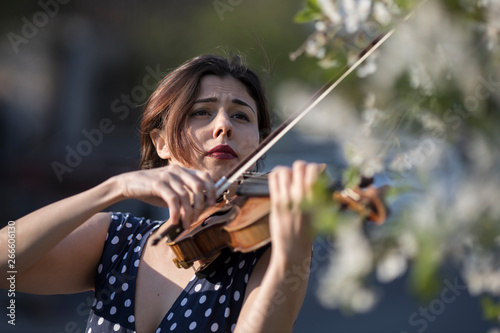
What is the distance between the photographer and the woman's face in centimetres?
128

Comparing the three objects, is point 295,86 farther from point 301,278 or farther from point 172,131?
point 172,131

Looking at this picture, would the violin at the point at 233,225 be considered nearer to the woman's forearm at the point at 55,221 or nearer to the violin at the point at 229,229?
the violin at the point at 229,229

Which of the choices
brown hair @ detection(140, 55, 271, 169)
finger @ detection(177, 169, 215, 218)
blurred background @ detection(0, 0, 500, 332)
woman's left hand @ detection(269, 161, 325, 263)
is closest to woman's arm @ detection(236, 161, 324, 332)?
woman's left hand @ detection(269, 161, 325, 263)

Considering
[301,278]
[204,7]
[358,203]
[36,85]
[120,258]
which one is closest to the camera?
[358,203]

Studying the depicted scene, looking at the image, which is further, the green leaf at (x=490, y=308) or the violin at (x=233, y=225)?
the violin at (x=233, y=225)

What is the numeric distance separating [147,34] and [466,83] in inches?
144

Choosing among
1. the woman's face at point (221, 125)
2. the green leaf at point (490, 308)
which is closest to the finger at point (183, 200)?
the woman's face at point (221, 125)

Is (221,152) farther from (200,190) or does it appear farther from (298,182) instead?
(298,182)

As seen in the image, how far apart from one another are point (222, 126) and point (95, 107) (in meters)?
3.22

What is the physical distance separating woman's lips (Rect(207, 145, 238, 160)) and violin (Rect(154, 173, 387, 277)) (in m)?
0.06

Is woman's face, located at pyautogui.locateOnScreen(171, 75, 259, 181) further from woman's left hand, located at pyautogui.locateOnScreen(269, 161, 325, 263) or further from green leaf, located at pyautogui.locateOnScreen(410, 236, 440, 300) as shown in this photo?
green leaf, located at pyautogui.locateOnScreen(410, 236, 440, 300)

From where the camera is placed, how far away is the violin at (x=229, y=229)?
96 cm

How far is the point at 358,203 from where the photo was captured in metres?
0.67

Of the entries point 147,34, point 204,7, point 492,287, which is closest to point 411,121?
point 492,287
